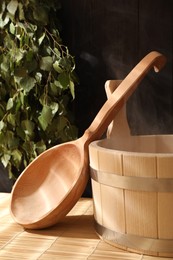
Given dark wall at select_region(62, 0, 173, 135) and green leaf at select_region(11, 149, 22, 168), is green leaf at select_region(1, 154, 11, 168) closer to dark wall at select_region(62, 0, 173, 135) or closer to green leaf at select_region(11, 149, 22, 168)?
green leaf at select_region(11, 149, 22, 168)

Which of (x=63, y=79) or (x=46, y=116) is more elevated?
(x=63, y=79)

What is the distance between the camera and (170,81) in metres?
1.73

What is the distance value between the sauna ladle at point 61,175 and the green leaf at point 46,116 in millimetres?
231

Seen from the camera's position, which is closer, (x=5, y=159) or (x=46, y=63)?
(x=46, y=63)

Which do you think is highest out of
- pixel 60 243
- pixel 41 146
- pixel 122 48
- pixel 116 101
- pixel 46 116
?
pixel 122 48

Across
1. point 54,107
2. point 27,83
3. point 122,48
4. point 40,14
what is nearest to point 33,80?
point 27,83

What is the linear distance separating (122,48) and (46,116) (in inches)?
15.7

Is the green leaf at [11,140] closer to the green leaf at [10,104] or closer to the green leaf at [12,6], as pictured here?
the green leaf at [10,104]

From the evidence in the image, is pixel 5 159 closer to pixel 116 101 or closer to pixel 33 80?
pixel 33 80

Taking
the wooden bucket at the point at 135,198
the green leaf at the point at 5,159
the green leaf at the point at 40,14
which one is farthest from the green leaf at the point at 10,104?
the wooden bucket at the point at 135,198

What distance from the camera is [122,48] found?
70.0 inches

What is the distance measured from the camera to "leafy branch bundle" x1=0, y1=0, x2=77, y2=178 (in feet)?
5.73

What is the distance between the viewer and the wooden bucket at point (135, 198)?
3.92ft

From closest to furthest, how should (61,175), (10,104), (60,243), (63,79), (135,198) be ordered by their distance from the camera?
1. (135,198)
2. (60,243)
3. (61,175)
4. (63,79)
5. (10,104)
